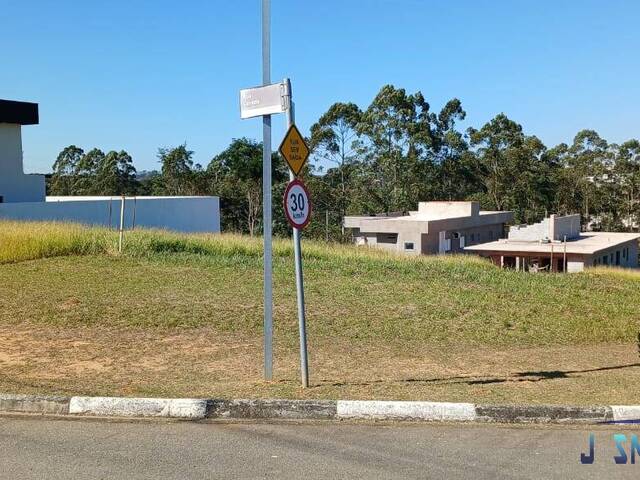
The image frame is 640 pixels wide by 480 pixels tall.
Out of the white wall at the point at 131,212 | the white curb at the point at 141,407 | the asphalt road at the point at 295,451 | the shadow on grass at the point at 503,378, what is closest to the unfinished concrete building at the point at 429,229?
the white wall at the point at 131,212

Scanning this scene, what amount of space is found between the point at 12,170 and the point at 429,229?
26.0m

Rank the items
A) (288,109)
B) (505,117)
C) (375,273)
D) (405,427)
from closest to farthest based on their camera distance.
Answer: (405,427) → (288,109) → (375,273) → (505,117)

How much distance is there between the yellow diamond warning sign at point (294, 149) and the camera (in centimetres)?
622

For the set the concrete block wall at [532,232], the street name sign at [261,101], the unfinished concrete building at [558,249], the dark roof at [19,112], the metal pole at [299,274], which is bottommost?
the unfinished concrete building at [558,249]

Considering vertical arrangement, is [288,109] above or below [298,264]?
above

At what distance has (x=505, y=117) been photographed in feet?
197

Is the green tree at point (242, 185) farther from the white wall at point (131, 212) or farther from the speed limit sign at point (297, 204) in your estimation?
the speed limit sign at point (297, 204)

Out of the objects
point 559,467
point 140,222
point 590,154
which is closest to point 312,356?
point 559,467

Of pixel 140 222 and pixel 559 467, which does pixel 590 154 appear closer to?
pixel 140 222

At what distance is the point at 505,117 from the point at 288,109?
187 ft

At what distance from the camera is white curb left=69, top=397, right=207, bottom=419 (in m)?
5.88

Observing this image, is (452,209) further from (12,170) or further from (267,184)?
(267,184)

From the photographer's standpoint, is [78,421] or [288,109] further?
[288,109]

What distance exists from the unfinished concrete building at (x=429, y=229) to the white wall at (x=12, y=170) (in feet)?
70.6
